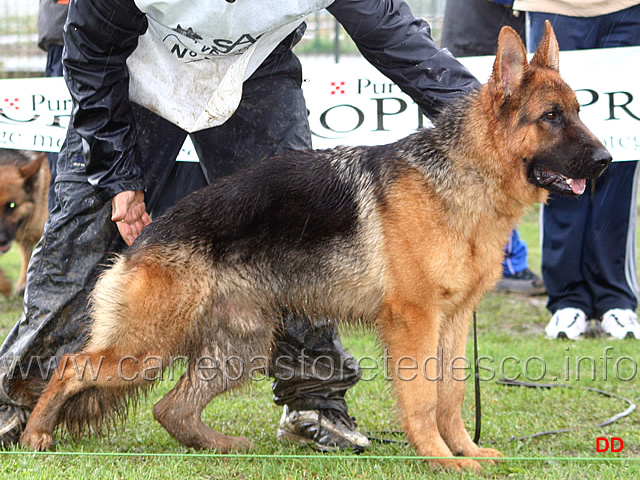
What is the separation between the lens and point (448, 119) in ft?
11.7

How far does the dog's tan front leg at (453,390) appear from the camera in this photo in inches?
141

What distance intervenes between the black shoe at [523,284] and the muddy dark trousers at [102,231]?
3803mm

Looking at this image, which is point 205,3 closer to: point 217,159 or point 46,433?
point 217,159

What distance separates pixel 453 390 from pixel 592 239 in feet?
9.51

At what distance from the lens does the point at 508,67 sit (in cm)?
329

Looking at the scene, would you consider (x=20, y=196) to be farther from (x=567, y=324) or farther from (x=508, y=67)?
(x=508, y=67)

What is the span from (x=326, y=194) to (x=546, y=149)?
0.95 m

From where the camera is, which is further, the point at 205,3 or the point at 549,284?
the point at 549,284

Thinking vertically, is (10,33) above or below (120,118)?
below

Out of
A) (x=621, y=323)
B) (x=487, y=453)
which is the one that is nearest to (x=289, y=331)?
(x=487, y=453)

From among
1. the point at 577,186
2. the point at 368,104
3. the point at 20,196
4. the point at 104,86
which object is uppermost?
the point at 104,86

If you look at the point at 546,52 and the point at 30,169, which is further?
the point at 30,169

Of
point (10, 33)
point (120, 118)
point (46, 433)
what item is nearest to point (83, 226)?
point (120, 118)

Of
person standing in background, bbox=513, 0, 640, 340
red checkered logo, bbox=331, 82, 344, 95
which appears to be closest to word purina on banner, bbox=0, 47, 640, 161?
red checkered logo, bbox=331, 82, 344, 95
